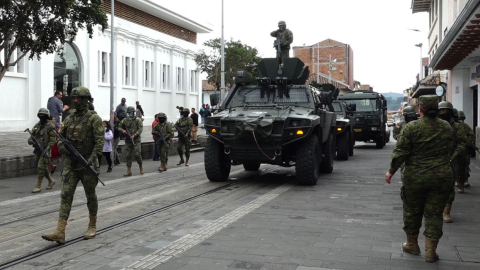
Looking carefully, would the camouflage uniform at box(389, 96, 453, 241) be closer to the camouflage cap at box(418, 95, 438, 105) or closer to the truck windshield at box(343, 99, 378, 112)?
the camouflage cap at box(418, 95, 438, 105)

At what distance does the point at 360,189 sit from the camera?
10.9 meters

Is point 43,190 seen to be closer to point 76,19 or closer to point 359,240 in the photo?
point 76,19

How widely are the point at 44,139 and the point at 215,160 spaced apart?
3.37 metres

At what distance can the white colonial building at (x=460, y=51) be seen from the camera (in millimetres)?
12109

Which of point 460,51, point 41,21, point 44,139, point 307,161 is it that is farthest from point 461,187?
point 41,21

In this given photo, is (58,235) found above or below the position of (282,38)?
below

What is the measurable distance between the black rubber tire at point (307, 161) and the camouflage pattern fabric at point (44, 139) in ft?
Answer: 15.5

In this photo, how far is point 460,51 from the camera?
16.9 metres

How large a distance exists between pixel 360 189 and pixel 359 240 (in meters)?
4.54

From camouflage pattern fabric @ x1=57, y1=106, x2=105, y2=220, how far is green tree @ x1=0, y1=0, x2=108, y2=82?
6.74m

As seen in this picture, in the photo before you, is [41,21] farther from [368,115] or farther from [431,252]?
[368,115]

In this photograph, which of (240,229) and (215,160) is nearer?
(240,229)

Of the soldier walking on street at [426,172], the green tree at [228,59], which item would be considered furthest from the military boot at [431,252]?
the green tree at [228,59]

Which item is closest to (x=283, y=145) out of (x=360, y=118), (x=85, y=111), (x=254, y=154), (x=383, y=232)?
(x=254, y=154)
